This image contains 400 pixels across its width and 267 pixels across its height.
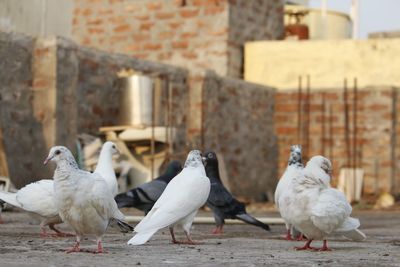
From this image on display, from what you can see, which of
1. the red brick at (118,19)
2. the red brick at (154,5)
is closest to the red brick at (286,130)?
the red brick at (154,5)

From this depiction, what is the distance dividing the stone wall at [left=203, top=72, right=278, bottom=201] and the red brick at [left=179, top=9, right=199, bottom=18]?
6.26 feet

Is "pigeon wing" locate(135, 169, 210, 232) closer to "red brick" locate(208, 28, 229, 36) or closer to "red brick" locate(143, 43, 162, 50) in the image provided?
"red brick" locate(208, 28, 229, 36)

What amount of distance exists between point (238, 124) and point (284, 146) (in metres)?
1.60

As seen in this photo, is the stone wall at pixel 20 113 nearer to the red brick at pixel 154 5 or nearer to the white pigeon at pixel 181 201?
the white pigeon at pixel 181 201

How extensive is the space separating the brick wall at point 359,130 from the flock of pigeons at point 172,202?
32.8 feet

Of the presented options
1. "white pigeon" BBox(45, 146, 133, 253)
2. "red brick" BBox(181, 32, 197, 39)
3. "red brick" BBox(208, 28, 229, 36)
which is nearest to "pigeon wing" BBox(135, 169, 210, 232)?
"white pigeon" BBox(45, 146, 133, 253)

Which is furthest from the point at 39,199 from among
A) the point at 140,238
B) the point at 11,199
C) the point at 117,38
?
the point at 117,38

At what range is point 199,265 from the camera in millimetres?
5621

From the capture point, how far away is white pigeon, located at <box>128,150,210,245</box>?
6.97 meters

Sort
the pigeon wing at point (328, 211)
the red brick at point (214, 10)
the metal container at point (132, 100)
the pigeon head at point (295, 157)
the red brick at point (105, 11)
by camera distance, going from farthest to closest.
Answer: the red brick at point (105, 11)
the red brick at point (214, 10)
the metal container at point (132, 100)
the pigeon head at point (295, 157)
the pigeon wing at point (328, 211)

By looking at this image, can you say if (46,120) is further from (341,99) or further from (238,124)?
(341,99)

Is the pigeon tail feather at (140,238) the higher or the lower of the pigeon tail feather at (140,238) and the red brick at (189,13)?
the lower

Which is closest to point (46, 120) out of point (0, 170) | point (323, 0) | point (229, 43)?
point (0, 170)

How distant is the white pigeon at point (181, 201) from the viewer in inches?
274
